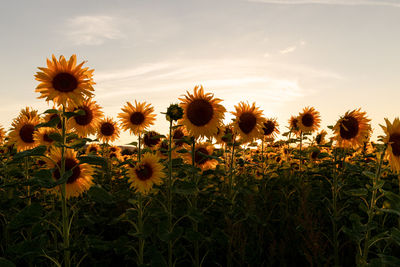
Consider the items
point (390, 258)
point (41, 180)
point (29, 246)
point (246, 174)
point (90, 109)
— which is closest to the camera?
point (390, 258)

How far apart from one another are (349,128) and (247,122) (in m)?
1.86

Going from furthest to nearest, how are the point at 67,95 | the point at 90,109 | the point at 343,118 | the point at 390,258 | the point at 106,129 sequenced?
1. the point at 106,129
2. the point at 343,118
3. the point at 90,109
4. the point at 67,95
5. the point at 390,258

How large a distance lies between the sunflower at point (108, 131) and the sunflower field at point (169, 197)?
0.04m

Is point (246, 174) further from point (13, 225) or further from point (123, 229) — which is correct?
point (13, 225)

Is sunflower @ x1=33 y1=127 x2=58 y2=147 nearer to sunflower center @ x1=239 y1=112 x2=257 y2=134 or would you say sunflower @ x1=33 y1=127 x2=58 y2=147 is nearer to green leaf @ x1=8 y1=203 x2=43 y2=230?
green leaf @ x1=8 y1=203 x2=43 y2=230

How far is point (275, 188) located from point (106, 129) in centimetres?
454

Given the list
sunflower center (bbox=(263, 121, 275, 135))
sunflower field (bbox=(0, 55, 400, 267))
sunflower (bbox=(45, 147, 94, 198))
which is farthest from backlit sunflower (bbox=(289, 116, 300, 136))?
sunflower (bbox=(45, 147, 94, 198))

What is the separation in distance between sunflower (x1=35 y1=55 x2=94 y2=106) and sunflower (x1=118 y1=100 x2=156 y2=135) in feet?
6.71

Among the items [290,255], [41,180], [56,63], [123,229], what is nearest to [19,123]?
[56,63]

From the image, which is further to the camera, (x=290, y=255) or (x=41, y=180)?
(x=290, y=255)

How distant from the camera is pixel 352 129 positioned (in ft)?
17.7

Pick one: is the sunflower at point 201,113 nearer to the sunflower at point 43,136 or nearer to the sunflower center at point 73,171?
the sunflower center at point 73,171

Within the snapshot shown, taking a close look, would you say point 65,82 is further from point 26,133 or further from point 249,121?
point 249,121

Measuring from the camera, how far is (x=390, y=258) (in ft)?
8.06
